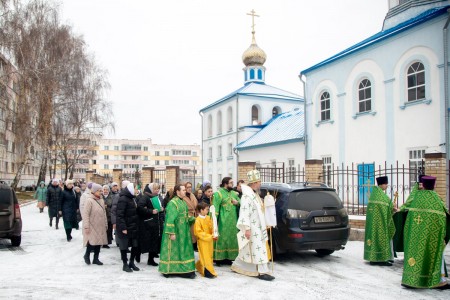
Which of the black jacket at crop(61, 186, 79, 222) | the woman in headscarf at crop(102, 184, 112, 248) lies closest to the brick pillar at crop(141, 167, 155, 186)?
the black jacket at crop(61, 186, 79, 222)

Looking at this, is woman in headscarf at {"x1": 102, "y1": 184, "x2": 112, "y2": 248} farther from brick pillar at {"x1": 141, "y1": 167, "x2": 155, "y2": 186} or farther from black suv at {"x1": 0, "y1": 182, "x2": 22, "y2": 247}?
brick pillar at {"x1": 141, "y1": 167, "x2": 155, "y2": 186}

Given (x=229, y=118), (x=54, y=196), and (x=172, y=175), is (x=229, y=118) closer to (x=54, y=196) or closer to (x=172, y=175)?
(x=172, y=175)

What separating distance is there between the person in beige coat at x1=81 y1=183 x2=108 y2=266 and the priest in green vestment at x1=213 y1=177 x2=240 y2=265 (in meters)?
2.34

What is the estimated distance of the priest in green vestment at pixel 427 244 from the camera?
6.91 m

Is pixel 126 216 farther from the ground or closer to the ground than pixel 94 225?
farther from the ground

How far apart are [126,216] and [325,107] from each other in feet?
56.1

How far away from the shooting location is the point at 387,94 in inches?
760

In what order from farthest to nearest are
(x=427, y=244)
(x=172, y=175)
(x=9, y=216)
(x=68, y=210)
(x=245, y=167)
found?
(x=172, y=175), (x=245, y=167), (x=68, y=210), (x=9, y=216), (x=427, y=244)

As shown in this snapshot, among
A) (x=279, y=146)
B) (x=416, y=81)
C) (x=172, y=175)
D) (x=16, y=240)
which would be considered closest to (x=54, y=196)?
(x=16, y=240)

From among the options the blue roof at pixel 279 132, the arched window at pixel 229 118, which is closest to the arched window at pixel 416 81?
the blue roof at pixel 279 132

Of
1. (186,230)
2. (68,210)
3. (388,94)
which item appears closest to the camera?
(186,230)

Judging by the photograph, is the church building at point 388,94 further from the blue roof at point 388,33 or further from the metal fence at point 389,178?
the metal fence at point 389,178

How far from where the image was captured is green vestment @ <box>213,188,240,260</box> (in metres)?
8.80

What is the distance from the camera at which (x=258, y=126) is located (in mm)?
37250
